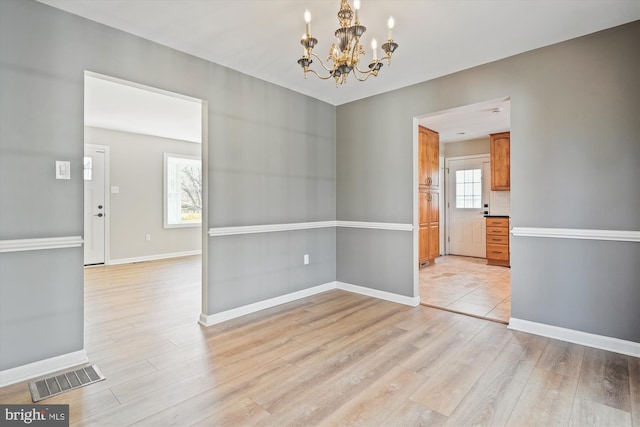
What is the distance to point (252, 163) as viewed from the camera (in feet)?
11.3

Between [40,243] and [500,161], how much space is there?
660cm

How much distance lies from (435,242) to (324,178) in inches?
117

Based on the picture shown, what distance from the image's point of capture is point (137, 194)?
20.9ft

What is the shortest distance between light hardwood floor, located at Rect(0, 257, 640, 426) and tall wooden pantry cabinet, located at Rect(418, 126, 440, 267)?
2445 millimetres

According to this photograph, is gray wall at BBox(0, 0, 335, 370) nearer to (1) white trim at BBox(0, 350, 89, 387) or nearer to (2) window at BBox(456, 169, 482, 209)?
(1) white trim at BBox(0, 350, 89, 387)

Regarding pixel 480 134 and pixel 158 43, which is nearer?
pixel 158 43

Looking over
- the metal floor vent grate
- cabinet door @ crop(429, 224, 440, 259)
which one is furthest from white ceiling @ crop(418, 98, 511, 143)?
the metal floor vent grate

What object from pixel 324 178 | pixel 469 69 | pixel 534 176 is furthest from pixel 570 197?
pixel 324 178

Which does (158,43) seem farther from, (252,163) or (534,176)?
(534,176)

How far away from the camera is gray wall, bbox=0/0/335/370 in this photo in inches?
81.7

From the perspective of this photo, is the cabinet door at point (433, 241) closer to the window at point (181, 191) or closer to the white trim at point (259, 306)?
the white trim at point (259, 306)

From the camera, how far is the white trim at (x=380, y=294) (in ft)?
Result: 12.0

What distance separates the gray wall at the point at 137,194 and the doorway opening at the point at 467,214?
5.21 metres

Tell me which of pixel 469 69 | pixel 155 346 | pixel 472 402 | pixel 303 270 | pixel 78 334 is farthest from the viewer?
pixel 303 270
